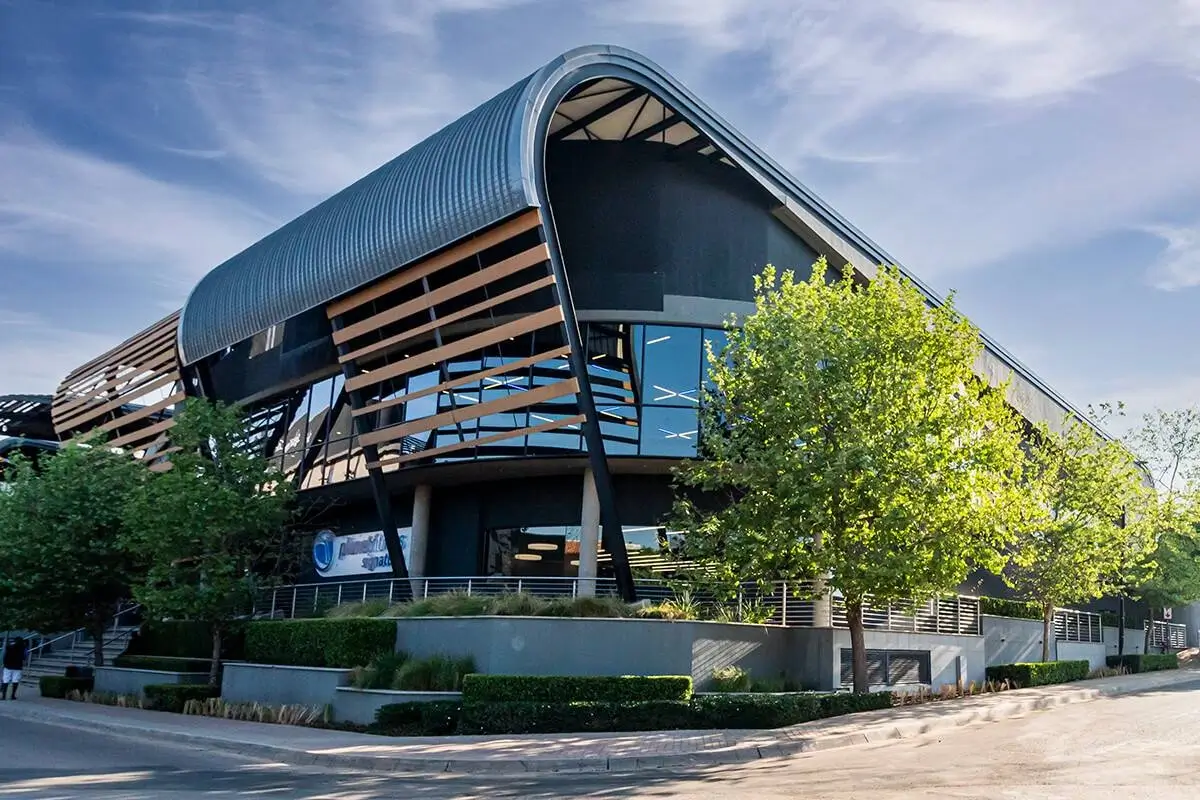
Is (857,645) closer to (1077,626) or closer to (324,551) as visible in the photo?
(1077,626)

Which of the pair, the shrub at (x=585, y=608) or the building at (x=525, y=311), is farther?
the building at (x=525, y=311)

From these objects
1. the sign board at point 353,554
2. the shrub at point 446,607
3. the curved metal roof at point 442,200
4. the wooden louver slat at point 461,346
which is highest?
the curved metal roof at point 442,200

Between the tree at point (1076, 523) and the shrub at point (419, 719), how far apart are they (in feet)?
58.4

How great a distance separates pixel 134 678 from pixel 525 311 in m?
14.4

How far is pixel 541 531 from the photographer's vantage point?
3016cm

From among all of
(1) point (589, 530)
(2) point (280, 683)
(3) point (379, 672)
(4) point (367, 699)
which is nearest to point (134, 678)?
(2) point (280, 683)

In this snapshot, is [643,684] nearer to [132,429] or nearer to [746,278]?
[746,278]

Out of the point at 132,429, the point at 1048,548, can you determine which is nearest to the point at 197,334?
the point at 132,429

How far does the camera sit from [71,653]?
36.3m

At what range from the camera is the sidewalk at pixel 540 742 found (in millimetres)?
14602

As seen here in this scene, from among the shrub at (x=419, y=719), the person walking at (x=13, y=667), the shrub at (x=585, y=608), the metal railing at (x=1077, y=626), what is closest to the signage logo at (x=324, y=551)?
the person walking at (x=13, y=667)

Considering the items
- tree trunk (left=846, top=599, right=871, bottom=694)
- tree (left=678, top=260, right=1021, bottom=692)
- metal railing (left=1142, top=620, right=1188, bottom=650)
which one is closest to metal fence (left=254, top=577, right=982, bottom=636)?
tree trunk (left=846, top=599, right=871, bottom=694)

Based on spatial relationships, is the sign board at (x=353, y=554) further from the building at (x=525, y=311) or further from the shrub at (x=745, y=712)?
the shrub at (x=745, y=712)

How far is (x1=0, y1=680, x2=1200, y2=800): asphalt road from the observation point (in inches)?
460
